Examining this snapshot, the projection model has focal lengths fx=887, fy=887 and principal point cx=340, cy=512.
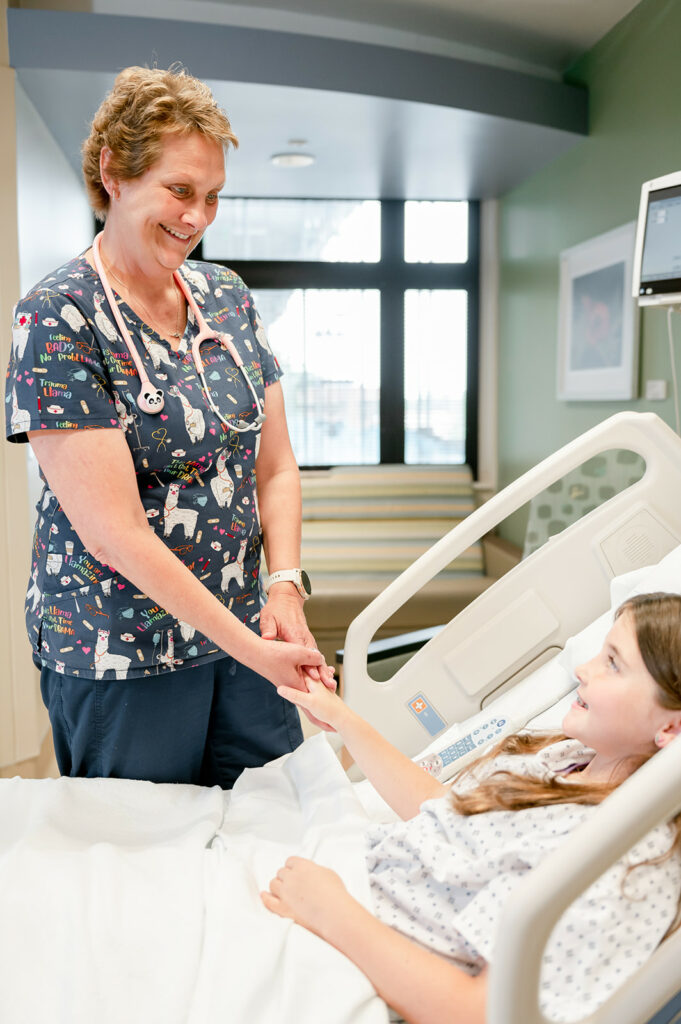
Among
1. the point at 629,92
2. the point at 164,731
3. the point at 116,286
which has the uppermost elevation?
the point at 629,92

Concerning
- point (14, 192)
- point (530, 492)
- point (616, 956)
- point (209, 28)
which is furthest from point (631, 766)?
point (209, 28)

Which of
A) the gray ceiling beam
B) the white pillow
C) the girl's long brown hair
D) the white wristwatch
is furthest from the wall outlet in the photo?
the girl's long brown hair

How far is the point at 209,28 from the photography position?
3.24m

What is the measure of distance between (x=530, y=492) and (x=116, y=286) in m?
0.89

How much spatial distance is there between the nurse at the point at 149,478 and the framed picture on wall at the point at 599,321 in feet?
7.97

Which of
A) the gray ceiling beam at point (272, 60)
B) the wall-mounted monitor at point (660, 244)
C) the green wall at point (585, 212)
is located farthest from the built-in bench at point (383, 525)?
the wall-mounted monitor at point (660, 244)

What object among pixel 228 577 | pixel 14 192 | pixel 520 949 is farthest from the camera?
pixel 14 192

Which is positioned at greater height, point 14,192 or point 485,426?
point 14,192

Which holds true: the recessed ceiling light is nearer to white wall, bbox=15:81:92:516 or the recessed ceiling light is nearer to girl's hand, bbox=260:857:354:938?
white wall, bbox=15:81:92:516

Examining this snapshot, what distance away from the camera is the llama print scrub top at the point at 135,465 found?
1311mm

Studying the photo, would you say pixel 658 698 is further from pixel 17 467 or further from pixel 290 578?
pixel 17 467

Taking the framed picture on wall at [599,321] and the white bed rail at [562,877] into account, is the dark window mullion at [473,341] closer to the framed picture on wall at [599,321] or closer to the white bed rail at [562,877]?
the framed picture on wall at [599,321]

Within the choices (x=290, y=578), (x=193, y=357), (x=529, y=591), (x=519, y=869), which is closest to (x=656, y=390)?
(x=529, y=591)

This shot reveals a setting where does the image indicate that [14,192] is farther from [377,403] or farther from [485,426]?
[485,426]
